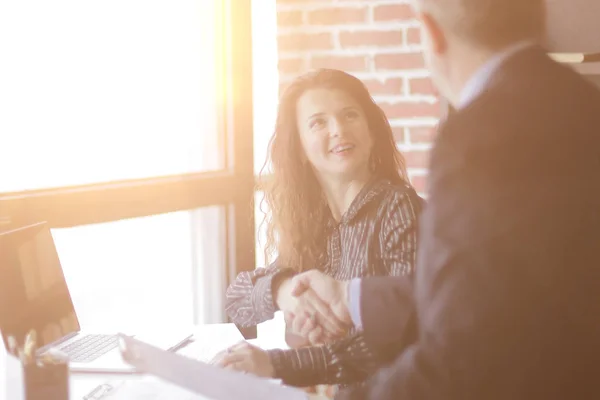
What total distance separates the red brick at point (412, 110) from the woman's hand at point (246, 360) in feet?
3.94

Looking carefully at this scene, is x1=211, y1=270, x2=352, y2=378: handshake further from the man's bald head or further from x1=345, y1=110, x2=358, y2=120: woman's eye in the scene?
the man's bald head

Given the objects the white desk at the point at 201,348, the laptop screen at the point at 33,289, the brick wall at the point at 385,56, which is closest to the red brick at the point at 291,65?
the brick wall at the point at 385,56

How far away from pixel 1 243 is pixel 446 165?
37.6 inches

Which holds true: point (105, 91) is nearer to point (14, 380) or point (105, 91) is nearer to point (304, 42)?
point (304, 42)

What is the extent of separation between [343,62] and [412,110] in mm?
286

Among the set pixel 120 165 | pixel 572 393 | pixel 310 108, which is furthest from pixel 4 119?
pixel 572 393

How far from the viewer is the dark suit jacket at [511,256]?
0.76m

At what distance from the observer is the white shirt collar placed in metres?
0.88

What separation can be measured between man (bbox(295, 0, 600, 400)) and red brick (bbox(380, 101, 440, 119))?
164 cm

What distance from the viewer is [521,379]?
773mm

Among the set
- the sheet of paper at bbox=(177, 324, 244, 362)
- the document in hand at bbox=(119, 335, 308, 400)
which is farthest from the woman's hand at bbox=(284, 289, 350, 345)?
the document in hand at bbox=(119, 335, 308, 400)

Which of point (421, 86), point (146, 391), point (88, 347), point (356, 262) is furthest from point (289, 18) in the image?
point (146, 391)

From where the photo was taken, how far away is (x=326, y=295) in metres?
1.57

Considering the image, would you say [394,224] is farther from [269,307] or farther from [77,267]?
[77,267]
